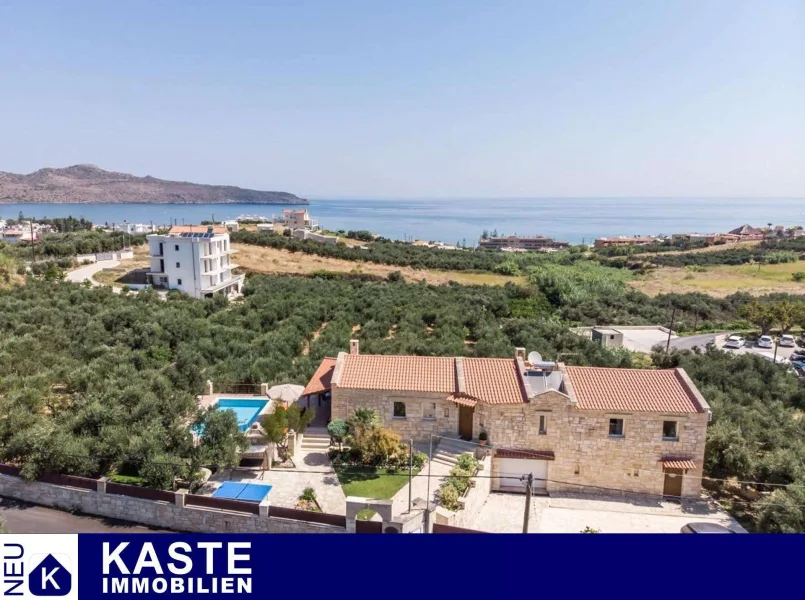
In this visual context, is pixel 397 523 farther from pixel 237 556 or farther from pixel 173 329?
pixel 173 329

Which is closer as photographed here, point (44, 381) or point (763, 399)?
point (44, 381)

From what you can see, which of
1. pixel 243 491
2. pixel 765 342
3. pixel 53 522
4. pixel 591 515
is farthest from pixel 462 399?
pixel 765 342

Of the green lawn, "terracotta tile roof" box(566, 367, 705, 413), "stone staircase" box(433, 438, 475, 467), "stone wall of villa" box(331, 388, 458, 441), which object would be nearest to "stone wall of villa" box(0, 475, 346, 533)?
the green lawn

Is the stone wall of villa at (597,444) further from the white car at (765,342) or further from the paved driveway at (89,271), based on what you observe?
the paved driveway at (89,271)

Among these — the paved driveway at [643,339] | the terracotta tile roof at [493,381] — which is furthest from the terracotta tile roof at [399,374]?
the paved driveway at [643,339]

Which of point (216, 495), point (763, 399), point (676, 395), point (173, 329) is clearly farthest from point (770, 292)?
point (216, 495)

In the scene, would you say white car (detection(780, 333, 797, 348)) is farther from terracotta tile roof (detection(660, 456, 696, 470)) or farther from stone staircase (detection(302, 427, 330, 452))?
stone staircase (detection(302, 427, 330, 452))
